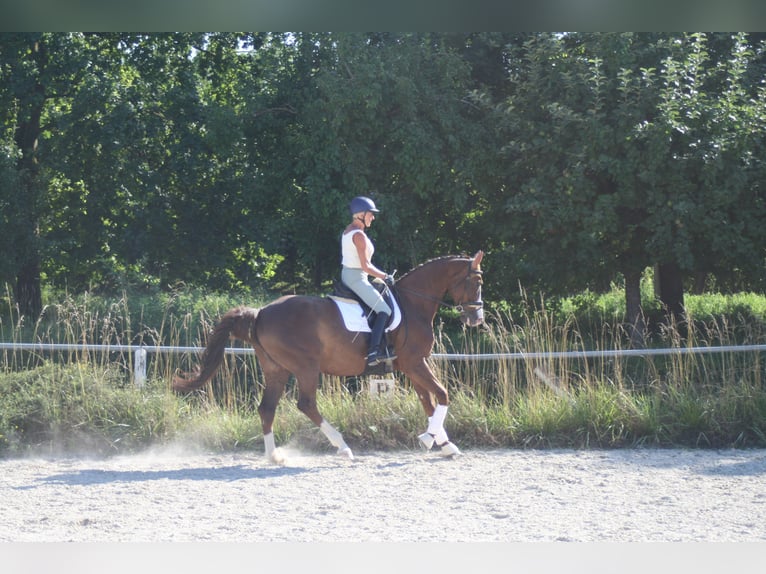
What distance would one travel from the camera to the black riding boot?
8633mm

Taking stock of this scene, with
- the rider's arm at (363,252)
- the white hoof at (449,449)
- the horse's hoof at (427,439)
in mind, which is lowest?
the white hoof at (449,449)

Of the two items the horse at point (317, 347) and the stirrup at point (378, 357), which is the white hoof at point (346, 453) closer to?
the horse at point (317, 347)

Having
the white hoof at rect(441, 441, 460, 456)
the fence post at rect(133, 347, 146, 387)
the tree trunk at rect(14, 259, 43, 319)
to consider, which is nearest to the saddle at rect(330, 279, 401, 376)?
the white hoof at rect(441, 441, 460, 456)

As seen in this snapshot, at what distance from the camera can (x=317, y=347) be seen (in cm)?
867

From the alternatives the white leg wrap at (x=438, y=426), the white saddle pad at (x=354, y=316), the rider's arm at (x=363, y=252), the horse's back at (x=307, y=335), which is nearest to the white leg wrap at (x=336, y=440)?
the horse's back at (x=307, y=335)

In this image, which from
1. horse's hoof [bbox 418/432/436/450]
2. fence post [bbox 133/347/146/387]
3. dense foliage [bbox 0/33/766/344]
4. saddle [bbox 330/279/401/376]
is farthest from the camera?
dense foliage [bbox 0/33/766/344]

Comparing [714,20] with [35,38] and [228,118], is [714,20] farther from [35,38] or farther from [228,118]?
[35,38]

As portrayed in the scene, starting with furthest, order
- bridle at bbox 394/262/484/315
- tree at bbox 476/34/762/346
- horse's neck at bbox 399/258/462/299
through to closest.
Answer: tree at bbox 476/34/762/346
horse's neck at bbox 399/258/462/299
bridle at bbox 394/262/484/315

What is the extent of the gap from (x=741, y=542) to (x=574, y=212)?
927 cm

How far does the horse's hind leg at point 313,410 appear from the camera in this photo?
28.3 feet

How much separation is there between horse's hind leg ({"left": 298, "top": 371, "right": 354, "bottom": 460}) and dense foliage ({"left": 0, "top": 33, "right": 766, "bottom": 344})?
5.31m

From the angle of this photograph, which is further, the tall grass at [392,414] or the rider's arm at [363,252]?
the tall grass at [392,414]

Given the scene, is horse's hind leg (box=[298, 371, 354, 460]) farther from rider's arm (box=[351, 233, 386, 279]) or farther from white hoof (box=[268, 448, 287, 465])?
rider's arm (box=[351, 233, 386, 279])

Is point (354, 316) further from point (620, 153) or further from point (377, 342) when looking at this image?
point (620, 153)
